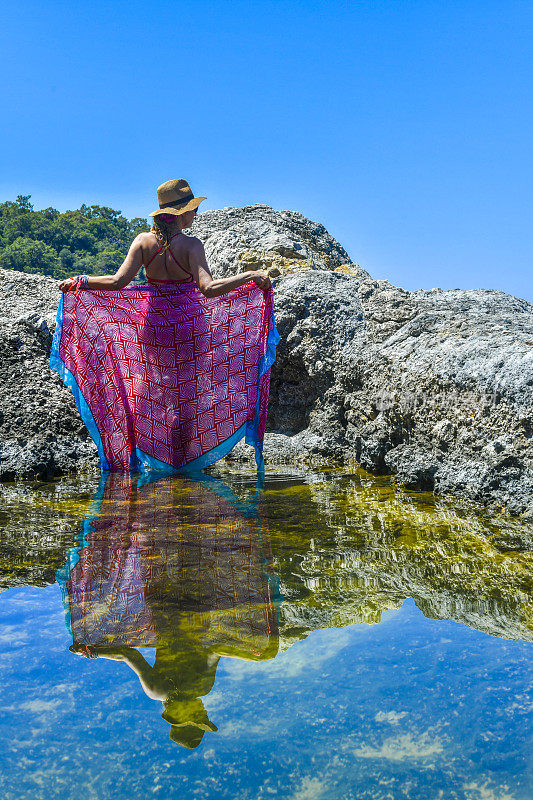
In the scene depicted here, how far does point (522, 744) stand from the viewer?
1.46m

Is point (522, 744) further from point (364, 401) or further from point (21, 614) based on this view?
point (364, 401)

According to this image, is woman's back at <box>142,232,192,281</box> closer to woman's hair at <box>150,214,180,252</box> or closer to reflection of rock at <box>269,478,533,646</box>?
woman's hair at <box>150,214,180,252</box>

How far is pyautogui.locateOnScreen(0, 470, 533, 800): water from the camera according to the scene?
1.38 metres

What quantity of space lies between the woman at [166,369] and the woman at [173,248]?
0.33m

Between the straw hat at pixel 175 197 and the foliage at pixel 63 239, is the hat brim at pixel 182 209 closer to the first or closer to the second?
the straw hat at pixel 175 197

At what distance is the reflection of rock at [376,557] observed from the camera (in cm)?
222

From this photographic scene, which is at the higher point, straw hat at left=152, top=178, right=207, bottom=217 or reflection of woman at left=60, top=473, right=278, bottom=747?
straw hat at left=152, top=178, right=207, bottom=217

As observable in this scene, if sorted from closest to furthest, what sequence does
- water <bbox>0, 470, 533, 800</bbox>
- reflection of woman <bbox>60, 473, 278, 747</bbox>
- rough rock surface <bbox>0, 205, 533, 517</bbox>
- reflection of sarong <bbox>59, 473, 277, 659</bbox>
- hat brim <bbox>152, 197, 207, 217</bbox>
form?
water <bbox>0, 470, 533, 800</bbox>, reflection of woman <bbox>60, 473, 278, 747</bbox>, reflection of sarong <bbox>59, 473, 277, 659</bbox>, rough rock surface <bbox>0, 205, 533, 517</bbox>, hat brim <bbox>152, 197, 207, 217</bbox>

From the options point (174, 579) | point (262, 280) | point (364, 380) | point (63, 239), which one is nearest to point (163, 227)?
point (262, 280)

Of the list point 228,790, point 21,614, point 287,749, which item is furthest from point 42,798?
point 21,614

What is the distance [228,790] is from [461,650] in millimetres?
906

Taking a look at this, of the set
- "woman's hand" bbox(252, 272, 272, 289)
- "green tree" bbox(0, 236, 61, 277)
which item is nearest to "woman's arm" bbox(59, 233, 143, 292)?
"woman's hand" bbox(252, 272, 272, 289)

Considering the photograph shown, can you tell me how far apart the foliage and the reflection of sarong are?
46148 mm

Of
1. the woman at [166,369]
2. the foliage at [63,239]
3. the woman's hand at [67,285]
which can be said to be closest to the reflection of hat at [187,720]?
the woman at [166,369]
